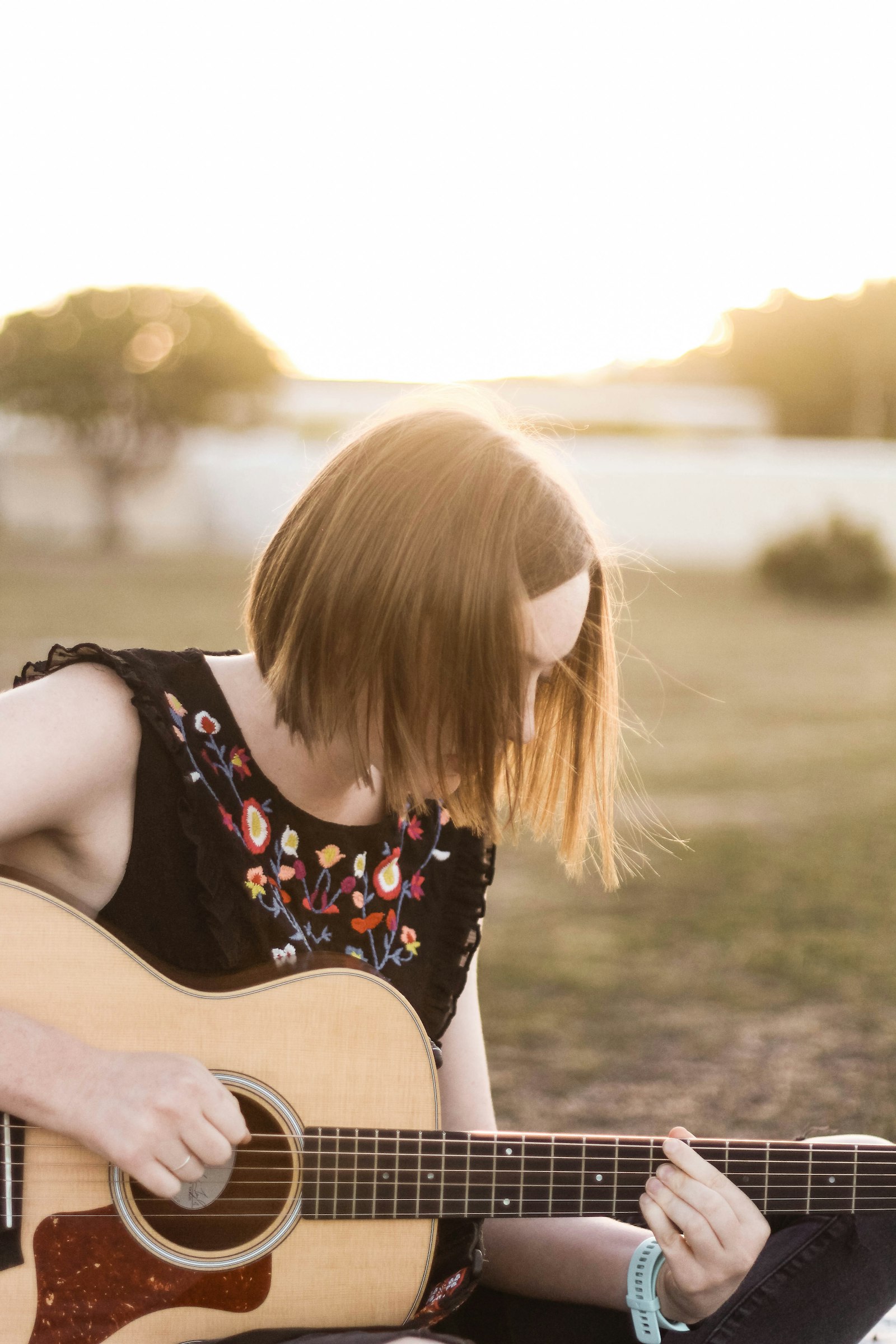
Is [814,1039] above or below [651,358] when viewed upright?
below

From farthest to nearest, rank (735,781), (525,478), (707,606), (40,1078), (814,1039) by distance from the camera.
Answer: (707,606) < (735,781) < (814,1039) < (525,478) < (40,1078)

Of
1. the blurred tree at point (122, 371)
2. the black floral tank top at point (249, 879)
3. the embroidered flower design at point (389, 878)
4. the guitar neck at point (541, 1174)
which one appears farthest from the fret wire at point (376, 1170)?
the blurred tree at point (122, 371)

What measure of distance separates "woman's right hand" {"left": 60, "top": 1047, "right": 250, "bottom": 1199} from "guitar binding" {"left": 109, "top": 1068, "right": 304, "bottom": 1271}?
51mm

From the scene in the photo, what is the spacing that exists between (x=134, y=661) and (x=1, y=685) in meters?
7.81

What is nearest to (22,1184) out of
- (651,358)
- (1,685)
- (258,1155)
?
(258,1155)

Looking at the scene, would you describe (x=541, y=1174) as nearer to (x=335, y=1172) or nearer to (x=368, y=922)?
(x=335, y=1172)

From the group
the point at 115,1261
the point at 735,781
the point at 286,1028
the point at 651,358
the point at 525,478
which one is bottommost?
the point at 735,781

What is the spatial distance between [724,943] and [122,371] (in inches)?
806

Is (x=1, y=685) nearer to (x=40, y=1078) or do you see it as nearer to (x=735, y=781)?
(x=735, y=781)

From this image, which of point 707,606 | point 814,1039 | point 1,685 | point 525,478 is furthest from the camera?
point 707,606

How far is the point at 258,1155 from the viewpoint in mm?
1537

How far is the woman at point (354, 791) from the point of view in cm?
146

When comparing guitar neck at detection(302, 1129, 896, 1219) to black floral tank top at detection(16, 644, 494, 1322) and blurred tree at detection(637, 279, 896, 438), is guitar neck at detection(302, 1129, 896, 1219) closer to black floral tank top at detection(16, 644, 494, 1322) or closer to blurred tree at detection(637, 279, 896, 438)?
black floral tank top at detection(16, 644, 494, 1322)

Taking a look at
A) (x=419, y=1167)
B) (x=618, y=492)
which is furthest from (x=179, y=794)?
(x=618, y=492)
